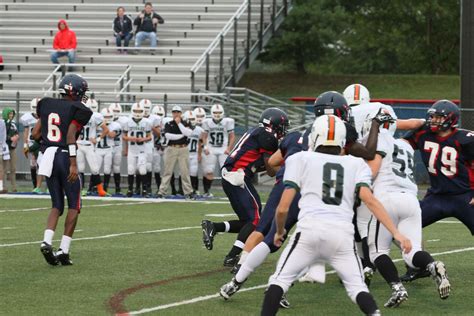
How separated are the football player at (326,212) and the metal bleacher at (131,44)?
61.5 feet

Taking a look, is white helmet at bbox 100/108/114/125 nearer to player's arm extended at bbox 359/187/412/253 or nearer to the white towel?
the white towel

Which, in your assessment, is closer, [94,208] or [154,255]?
[154,255]

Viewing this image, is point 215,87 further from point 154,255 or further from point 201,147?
point 154,255

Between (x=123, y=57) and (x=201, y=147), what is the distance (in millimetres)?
8581

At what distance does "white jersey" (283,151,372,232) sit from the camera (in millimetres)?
7461

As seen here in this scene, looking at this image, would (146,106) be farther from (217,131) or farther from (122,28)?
(122,28)

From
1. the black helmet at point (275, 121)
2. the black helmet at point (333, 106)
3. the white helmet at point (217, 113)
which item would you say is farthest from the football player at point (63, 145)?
the white helmet at point (217, 113)

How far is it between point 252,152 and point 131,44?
19998mm

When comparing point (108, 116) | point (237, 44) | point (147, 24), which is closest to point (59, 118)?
point (108, 116)

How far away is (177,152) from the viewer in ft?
68.6

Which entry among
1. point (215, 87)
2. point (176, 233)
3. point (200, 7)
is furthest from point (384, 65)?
point (176, 233)

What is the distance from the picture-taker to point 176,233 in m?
14.4

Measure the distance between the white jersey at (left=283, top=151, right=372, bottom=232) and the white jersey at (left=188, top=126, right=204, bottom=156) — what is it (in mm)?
14098

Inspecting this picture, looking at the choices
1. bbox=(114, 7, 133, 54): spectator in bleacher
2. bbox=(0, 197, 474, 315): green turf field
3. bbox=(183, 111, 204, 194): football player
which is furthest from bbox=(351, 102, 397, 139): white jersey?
bbox=(114, 7, 133, 54): spectator in bleacher
